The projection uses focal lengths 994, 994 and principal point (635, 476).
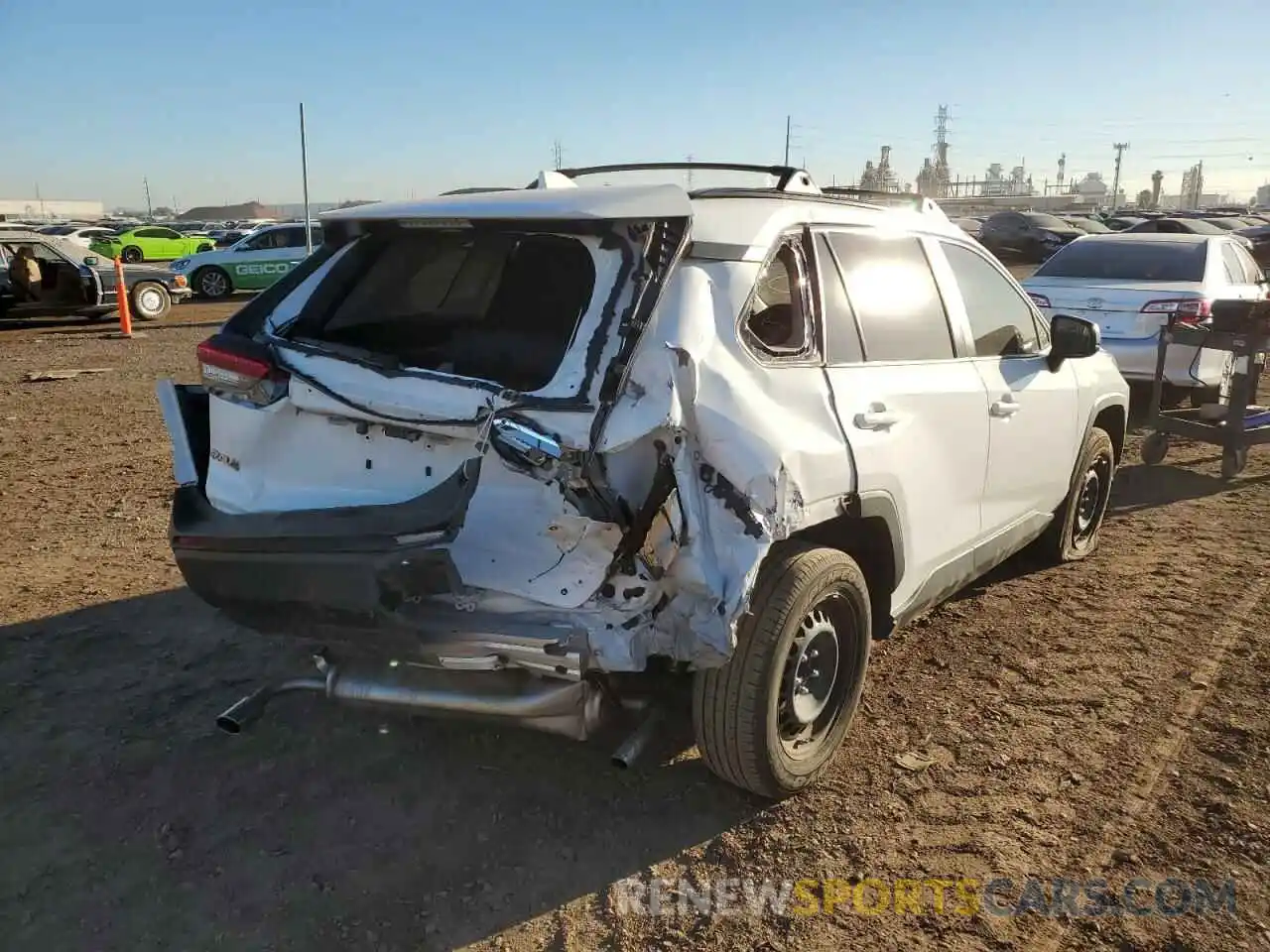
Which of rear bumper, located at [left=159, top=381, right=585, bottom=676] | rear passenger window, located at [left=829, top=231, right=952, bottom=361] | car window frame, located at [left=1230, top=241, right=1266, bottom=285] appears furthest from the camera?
car window frame, located at [left=1230, top=241, right=1266, bottom=285]

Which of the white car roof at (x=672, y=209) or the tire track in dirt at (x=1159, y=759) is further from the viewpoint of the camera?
the white car roof at (x=672, y=209)

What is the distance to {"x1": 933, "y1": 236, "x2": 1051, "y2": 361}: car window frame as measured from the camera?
4180 millimetres

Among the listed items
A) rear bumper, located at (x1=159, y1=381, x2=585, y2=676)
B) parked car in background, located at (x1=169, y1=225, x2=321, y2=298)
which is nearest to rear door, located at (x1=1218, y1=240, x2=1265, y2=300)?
rear bumper, located at (x1=159, y1=381, x2=585, y2=676)

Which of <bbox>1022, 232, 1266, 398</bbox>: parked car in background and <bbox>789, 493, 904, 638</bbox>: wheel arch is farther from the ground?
<bbox>1022, 232, 1266, 398</bbox>: parked car in background

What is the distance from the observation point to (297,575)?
2838 millimetres

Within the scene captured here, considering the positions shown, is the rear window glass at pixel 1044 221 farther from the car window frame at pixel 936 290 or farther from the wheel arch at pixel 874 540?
the wheel arch at pixel 874 540

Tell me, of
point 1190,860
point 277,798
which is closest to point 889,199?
point 1190,860

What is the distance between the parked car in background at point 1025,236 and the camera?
32.4 m

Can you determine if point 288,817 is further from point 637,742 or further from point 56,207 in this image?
point 56,207

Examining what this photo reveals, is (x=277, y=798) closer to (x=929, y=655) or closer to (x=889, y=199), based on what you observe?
(x=929, y=655)

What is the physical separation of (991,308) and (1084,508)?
1.85 m

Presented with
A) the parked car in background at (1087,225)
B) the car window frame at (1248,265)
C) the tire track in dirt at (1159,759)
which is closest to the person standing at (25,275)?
the car window frame at (1248,265)

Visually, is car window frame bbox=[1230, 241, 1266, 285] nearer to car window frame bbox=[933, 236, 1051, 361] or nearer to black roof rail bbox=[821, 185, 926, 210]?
car window frame bbox=[933, 236, 1051, 361]

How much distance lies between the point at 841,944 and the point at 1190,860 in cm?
119
